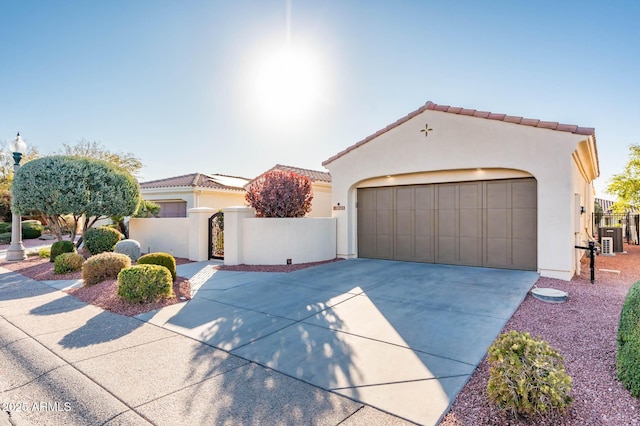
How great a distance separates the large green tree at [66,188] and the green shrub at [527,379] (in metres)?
13.3

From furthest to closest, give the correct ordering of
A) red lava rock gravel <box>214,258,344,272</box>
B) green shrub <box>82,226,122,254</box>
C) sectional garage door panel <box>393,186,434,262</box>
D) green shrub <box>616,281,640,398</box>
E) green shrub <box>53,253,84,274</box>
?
green shrub <box>82,226,122,254</box>, sectional garage door panel <box>393,186,434,262</box>, red lava rock gravel <box>214,258,344,272</box>, green shrub <box>53,253,84,274</box>, green shrub <box>616,281,640,398</box>

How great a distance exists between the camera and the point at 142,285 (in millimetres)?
6430

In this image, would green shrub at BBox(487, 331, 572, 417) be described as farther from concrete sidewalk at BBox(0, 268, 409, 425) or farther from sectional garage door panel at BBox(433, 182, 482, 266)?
sectional garage door panel at BBox(433, 182, 482, 266)

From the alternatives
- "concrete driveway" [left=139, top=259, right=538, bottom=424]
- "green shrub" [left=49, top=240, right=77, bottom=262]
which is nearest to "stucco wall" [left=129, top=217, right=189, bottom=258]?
"green shrub" [left=49, top=240, right=77, bottom=262]

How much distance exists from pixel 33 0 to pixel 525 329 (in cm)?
1344

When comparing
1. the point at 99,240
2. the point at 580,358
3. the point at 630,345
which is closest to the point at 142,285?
the point at 580,358

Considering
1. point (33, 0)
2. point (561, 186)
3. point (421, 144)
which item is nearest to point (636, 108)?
point (561, 186)

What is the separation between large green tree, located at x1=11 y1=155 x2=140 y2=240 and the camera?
11117 mm

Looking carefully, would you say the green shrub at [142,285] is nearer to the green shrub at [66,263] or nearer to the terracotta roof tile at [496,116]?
the green shrub at [66,263]

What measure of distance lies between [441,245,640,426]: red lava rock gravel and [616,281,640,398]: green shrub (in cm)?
10

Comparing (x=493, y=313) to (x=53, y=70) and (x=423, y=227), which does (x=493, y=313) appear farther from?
(x=53, y=70)

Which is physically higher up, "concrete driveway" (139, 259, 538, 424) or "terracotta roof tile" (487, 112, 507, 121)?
"terracotta roof tile" (487, 112, 507, 121)

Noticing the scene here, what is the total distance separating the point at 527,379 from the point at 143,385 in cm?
368

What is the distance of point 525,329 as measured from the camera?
16.1 feet
